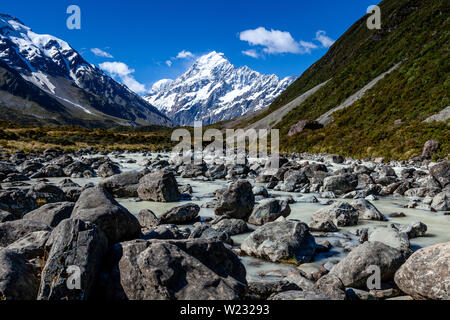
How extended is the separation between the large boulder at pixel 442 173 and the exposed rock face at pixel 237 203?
31.4 feet

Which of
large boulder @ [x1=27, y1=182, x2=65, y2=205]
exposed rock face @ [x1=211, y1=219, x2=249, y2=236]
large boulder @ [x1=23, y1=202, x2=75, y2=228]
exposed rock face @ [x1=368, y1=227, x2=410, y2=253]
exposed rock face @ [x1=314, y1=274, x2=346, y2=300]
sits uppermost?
large boulder @ [x1=27, y1=182, x2=65, y2=205]

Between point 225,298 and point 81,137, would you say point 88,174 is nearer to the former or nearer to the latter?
point 225,298

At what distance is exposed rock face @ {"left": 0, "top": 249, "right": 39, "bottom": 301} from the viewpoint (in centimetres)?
350

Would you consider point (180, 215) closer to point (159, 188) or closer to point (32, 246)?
point (159, 188)

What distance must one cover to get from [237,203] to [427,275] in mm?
6226

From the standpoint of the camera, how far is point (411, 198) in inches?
488

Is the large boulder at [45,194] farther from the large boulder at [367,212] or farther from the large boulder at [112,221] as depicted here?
the large boulder at [367,212]

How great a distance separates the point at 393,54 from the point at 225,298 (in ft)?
241

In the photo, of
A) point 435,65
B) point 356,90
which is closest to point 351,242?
point 435,65

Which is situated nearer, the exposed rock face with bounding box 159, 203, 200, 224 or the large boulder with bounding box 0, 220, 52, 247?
the large boulder with bounding box 0, 220, 52, 247

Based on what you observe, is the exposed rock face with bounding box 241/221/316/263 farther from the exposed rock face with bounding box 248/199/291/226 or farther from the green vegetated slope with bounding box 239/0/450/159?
the green vegetated slope with bounding box 239/0/450/159

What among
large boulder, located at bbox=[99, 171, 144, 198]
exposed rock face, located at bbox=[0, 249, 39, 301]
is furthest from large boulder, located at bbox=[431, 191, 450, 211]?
large boulder, located at bbox=[99, 171, 144, 198]

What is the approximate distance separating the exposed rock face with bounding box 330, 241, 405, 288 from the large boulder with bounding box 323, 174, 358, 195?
30.0 feet

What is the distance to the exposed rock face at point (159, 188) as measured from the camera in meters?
12.9
